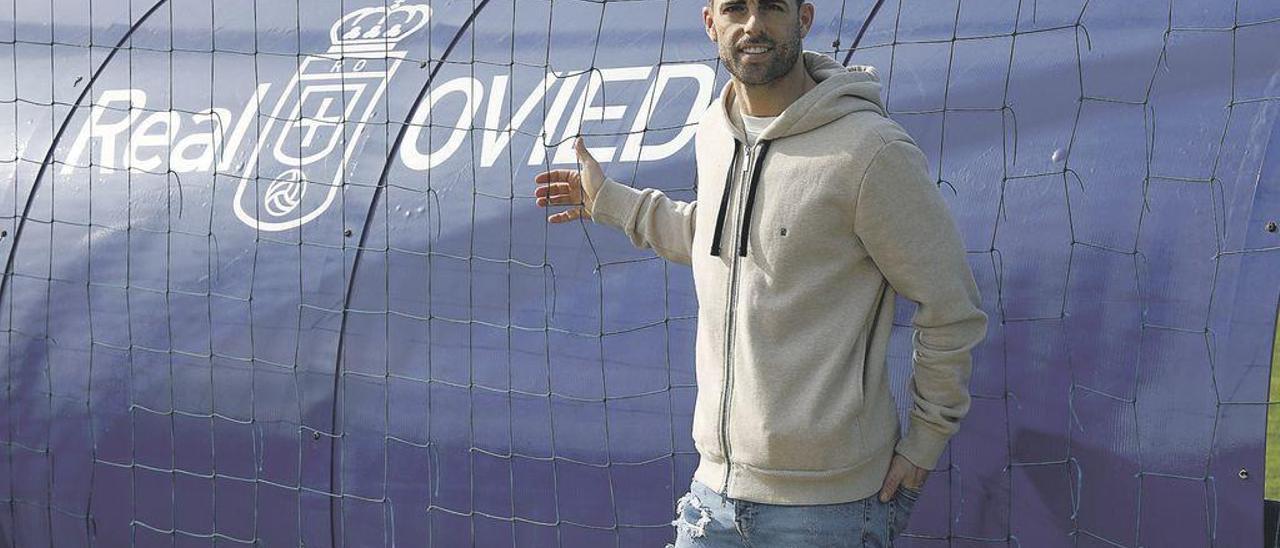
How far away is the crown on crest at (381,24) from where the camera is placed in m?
4.65

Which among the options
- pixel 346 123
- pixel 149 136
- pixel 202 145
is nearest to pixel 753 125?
pixel 346 123

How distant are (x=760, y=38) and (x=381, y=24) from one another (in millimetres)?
1932

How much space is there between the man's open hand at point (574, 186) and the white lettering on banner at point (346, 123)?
1.31ft

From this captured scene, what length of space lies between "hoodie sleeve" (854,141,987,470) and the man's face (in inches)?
9.9

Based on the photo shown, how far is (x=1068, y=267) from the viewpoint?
3471 millimetres

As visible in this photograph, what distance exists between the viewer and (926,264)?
2.96 m

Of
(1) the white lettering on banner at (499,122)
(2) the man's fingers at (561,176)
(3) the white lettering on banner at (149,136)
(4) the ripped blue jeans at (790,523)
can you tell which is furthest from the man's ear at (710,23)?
(3) the white lettering on banner at (149,136)

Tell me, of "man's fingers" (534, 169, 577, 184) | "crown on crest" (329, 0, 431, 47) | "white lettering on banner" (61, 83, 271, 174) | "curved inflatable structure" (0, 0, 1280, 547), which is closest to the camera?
"curved inflatable structure" (0, 0, 1280, 547)

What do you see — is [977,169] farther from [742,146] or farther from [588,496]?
[588,496]

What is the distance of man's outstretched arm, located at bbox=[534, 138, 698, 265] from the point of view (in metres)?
3.49

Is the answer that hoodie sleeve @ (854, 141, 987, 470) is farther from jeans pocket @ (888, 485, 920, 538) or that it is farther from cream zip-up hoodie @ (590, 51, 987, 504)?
jeans pocket @ (888, 485, 920, 538)

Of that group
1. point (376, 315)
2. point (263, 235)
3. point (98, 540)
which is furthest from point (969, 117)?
point (98, 540)

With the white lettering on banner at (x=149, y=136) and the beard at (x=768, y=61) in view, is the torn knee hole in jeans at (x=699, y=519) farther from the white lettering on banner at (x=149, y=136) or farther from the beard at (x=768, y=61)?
the white lettering on banner at (x=149, y=136)

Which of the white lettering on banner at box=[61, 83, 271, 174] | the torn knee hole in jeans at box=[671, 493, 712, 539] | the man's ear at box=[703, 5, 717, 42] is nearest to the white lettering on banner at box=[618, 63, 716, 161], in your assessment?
the man's ear at box=[703, 5, 717, 42]
